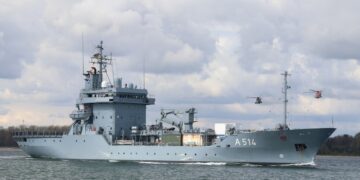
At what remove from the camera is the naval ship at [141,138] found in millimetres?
57219

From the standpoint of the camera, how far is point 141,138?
66.3m

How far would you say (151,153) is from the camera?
6206 centimetres

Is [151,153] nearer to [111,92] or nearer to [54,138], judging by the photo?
[111,92]

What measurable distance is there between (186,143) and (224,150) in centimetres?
453

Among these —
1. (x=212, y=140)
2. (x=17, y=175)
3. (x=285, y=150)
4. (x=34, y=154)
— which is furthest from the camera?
(x=34, y=154)

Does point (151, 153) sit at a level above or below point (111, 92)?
below

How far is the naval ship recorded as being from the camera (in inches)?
2253

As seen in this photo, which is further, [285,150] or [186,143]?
[186,143]

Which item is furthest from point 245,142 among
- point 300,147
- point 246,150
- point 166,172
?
point 166,172

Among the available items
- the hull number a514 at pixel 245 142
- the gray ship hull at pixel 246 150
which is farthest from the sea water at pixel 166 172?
the hull number a514 at pixel 245 142

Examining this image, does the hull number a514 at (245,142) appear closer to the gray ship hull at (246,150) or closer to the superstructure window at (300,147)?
the gray ship hull at (246,150)

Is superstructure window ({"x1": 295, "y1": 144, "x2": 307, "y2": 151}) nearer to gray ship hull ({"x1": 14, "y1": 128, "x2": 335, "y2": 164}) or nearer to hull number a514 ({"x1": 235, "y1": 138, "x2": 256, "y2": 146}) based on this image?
gray ship hull ({"x1": 14, "y1": 128, "x2": 335, "y2": 164})

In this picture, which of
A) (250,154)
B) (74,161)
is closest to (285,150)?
(250,154)

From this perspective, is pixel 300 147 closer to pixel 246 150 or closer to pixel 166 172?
pixel 246 150
